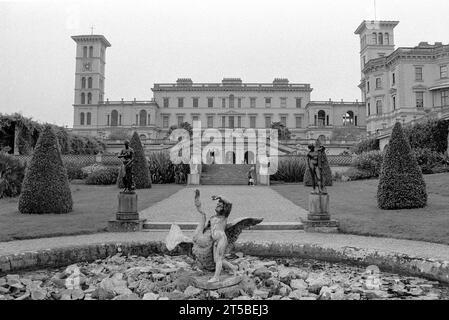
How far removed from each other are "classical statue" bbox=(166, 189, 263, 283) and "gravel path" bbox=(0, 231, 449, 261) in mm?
2081

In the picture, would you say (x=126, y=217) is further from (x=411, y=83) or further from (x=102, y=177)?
(x=411, y=83)

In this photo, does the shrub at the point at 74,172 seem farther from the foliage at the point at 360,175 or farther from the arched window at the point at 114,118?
the arched window at the point at 114,118

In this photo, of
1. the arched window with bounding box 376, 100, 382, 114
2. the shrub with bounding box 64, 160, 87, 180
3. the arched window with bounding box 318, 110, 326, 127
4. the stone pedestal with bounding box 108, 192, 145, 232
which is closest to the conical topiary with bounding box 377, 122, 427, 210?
the stone pedestal with bounding box 108, 192, 145, 232

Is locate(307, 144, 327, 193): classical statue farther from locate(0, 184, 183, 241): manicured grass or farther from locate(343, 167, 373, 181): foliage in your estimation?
locate(343, 167, 373, 181): foliage

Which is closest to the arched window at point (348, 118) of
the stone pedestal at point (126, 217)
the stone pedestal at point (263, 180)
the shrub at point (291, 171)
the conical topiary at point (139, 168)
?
the shrub at point (291, 171)

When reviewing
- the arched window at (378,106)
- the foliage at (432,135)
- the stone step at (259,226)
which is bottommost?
the stone step at (259,226)

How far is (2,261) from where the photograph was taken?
18.5ft

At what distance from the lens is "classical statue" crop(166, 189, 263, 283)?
15.1 feet

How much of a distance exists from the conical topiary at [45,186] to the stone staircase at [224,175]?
15272 millimetres

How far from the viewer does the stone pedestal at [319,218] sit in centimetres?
851

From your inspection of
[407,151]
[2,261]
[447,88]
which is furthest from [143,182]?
[447,88]
